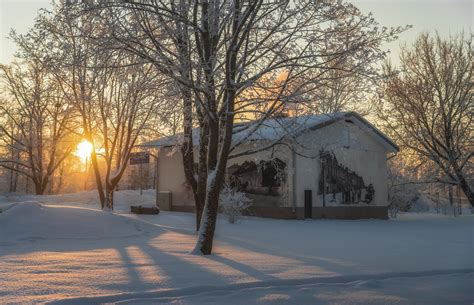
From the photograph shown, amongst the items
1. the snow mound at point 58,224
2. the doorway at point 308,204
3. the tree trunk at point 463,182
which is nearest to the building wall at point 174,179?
the doorway at point 308,204

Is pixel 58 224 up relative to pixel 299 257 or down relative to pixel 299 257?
up

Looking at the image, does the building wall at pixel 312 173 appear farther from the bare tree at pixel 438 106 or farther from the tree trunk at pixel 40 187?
the tree trunk at pixel 40 187

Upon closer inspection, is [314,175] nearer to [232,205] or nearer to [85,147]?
[232,205]

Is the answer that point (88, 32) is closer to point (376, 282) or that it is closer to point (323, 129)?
point (376, 282)

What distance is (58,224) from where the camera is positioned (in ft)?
42.5

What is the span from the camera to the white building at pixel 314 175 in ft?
71.7

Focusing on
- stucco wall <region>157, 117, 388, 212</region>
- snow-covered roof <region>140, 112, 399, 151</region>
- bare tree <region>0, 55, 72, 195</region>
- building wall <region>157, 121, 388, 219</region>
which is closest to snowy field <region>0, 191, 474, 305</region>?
snow-covered roof <region>140, 112, 399, 151</region>

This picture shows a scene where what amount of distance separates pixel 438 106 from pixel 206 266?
864 inches

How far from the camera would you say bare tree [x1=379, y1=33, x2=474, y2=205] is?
25.2 metres

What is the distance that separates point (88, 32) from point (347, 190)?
18.3 meters

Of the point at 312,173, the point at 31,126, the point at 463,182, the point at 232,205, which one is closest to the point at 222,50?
the point at 232,205

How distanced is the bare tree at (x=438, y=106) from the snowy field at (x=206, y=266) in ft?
43.9

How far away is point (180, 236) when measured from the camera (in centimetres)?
1378

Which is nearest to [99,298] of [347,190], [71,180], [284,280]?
[284,280]
